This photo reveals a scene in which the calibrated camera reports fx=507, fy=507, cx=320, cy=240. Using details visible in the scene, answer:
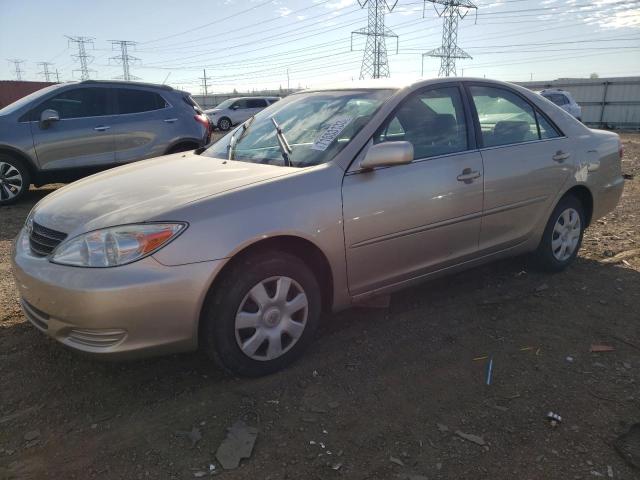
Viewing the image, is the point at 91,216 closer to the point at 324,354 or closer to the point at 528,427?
the point at 324,354

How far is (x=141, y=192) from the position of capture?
9.45ft

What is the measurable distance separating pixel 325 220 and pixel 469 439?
133 centimetres

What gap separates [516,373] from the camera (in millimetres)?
2936

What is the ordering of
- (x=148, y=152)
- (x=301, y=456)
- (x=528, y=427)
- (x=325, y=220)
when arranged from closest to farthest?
(x=301, y=456), (x=528, y=427), (x=325, y=220), (x=148, y=152)

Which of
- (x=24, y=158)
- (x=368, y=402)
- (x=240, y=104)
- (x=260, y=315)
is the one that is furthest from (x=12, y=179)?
(x=240, y=104)

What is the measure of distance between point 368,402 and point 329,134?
5.40 feet

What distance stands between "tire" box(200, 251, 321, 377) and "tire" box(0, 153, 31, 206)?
585 centimetres

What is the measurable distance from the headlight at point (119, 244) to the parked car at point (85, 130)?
17.7ft

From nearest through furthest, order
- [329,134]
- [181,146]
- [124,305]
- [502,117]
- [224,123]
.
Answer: [124,305], [329,134], [502,117], [181,146], [224,123]

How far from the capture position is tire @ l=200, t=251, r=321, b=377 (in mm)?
2613

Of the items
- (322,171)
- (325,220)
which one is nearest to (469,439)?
(325,220)

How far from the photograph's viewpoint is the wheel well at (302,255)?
265cm

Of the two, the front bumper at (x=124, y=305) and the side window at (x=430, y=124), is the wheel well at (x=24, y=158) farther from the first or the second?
the side window at (x=430, y=124)

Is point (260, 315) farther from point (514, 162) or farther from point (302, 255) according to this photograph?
point (514, 162)
